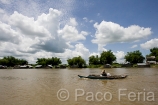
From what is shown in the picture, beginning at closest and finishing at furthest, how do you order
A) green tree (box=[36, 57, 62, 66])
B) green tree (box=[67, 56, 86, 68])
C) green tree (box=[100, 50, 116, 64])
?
green tree (box=[100, 50, 116, 64])
green tree (box=[67, 56, 86, 68])
green tree (box=[36, 57, 62, 66])

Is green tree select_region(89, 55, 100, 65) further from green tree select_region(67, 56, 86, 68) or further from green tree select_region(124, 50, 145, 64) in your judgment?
green tree select_region(124, 50, 145, 64)

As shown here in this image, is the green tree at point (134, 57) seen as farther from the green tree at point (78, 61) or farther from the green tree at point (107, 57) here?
the green tree at point (78, 61)

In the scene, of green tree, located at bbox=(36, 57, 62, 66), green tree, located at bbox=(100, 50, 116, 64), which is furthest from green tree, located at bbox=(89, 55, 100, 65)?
green tree, located at bbox=(36, 57, 62, 66)

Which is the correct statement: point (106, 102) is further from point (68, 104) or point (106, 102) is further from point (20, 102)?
point (20, 102)

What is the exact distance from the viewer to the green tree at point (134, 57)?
108188mm

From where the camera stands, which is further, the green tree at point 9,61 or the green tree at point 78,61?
the green tree at point 9,61

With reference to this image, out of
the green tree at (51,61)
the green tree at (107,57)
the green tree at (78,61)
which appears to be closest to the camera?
the green tree at (107,57)

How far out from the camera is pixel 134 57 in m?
108

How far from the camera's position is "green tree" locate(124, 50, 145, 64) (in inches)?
4259

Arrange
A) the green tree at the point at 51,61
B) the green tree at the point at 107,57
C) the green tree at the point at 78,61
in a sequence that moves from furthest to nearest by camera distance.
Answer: the green tree at the point at 51,61 < the green tree at the point at 78,61 < the green tree at the point at 107,57

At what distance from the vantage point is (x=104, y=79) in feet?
91.4

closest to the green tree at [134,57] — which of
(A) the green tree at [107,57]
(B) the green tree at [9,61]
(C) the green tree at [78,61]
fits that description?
(A) the green tree at [107,57]

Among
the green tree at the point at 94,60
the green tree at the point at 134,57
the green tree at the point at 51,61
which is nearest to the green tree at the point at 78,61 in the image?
the green tree at the point at 94,60

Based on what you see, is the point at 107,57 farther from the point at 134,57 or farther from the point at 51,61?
the point at 51,61
